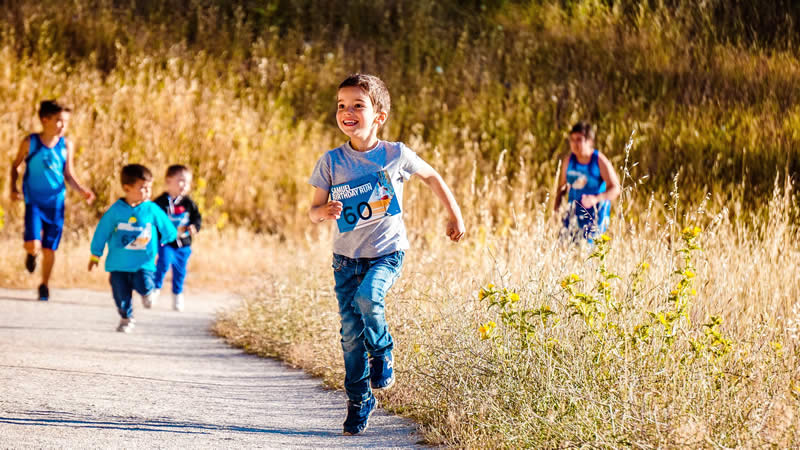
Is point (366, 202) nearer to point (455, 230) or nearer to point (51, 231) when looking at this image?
point (455, 230)

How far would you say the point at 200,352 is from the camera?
8.46m

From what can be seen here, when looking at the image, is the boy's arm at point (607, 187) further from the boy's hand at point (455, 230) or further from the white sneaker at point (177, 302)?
the white sneaker at point (177, 302)

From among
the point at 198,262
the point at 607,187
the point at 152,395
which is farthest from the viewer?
the point at 198,262

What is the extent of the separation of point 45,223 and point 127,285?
6.36ft

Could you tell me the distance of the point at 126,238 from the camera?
8.94 metres

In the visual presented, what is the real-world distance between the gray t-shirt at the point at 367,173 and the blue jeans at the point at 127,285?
4.00 metres

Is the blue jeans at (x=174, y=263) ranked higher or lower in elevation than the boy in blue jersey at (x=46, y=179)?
lower

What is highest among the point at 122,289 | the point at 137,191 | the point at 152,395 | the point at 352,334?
the point at 137,191

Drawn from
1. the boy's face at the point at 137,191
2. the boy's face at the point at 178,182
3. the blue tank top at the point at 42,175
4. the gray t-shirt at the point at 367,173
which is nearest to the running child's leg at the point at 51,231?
the blue tank top at the point at 42,175

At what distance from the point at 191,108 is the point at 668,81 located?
8.06 m

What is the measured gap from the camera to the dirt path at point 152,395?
5.20 m

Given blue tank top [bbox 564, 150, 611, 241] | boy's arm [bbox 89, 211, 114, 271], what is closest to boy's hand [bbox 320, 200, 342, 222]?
boy's arm [bbox 89, 211, 114, 271]

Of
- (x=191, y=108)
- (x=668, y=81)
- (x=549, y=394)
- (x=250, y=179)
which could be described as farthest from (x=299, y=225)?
(x=549, y=394)

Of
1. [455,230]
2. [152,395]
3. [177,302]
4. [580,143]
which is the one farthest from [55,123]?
[455,230]
